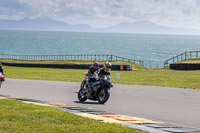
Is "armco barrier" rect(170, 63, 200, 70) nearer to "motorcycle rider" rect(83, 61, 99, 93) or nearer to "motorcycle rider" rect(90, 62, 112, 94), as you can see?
"motorcycle rider" rect(83, 61, 99, 93)

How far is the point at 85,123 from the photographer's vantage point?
28.5 ft

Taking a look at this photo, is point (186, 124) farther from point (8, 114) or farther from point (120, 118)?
point (8, 114)

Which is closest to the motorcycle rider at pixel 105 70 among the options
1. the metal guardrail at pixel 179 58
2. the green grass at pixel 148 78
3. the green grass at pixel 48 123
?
the green grass at pixel 48 123

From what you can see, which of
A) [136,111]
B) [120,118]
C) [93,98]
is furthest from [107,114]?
[93,98]

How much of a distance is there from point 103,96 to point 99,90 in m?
0.32

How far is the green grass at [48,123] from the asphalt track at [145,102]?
86.0 inches

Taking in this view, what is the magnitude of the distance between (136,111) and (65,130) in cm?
433

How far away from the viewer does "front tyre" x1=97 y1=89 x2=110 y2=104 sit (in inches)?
517

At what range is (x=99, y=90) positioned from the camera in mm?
13508

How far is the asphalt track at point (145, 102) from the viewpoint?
10.4m

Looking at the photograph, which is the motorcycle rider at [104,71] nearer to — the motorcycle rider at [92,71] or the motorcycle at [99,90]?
the motorcycle at [99,90]

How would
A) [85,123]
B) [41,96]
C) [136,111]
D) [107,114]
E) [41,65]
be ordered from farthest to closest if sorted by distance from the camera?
1. [41,65]
2. [41,96]
3. [136,111]
4. [107,114]
5. [85,123]

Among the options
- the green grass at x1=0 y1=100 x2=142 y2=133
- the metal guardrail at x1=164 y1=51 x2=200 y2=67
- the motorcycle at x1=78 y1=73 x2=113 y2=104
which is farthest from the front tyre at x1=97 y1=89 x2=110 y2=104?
the metal guardrail at x1=164 y1=51 x2=200 y2=67

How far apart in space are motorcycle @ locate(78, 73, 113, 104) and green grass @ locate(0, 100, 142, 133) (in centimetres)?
305
